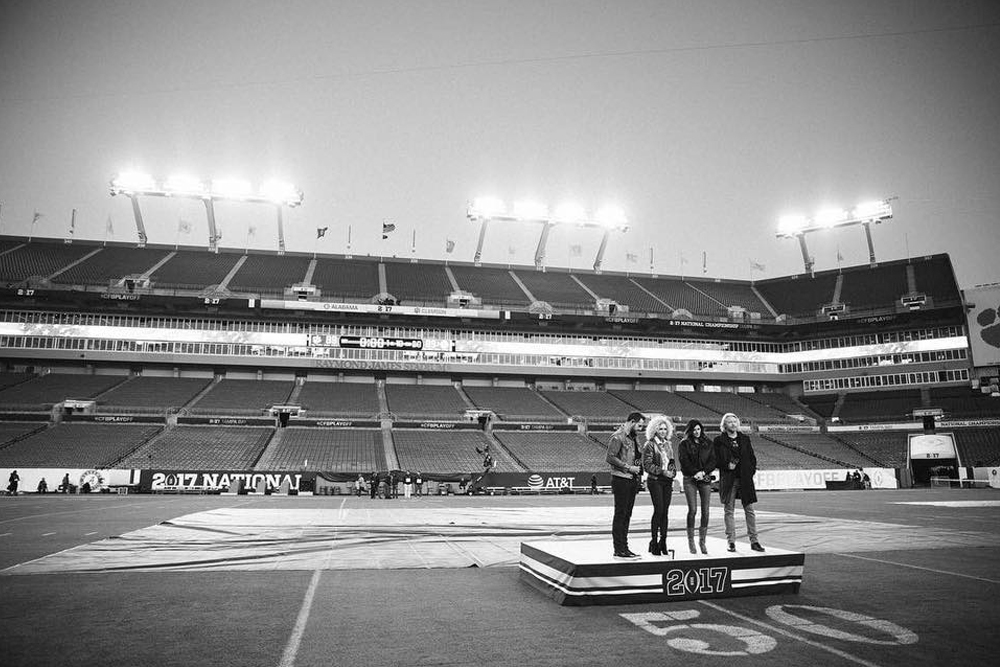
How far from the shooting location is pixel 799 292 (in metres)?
65.8

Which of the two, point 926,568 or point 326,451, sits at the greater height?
point 326,451

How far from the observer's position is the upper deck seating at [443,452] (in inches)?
1523

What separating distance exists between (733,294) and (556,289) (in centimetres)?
2186

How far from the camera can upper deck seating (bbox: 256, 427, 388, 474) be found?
3716 cm

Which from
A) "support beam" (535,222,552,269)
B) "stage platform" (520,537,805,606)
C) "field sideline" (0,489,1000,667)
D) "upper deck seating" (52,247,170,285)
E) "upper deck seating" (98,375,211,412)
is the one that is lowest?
"field sideline" (0,489,1000,667)

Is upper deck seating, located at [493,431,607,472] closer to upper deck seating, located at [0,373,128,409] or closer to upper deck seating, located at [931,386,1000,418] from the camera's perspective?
upper deck seating, located at [931,386,1000,418]

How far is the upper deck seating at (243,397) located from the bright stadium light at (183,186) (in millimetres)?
19470

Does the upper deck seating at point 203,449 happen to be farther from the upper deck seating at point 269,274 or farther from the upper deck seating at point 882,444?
the upper deck seating at point 882,444

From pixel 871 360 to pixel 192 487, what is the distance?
6008 centimetres

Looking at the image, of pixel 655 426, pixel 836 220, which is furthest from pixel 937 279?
pixel 655 426

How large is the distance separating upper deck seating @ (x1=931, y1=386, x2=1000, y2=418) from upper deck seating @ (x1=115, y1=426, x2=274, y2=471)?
55.8m

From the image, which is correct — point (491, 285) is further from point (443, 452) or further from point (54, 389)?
point (54, 389)

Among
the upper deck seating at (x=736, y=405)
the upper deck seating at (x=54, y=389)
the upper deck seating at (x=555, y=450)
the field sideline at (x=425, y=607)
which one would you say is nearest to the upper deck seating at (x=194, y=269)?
the upper deck seating at (x=54, y=389)

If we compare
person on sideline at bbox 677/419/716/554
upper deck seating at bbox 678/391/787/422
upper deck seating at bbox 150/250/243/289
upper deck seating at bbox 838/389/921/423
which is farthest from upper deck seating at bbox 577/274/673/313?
person on sideline at bbox 677/419/716/554
